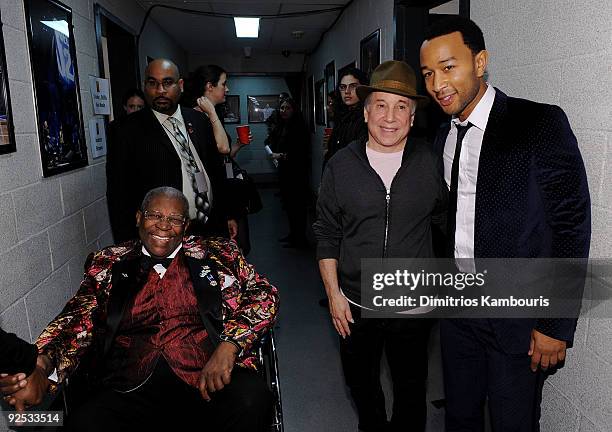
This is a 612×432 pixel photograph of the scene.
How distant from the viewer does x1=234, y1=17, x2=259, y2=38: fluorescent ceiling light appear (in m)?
6.01

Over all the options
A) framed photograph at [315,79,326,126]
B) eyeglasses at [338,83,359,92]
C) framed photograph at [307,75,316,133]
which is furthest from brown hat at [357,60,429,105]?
framed photograph at [307,75,316,133]

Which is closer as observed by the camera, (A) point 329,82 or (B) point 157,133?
(B) point 157,133

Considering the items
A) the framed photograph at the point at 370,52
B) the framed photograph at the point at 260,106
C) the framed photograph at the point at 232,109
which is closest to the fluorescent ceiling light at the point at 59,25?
the framed photograph at the point at 370,52

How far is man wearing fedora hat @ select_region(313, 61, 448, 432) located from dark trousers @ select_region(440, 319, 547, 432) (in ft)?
0.60

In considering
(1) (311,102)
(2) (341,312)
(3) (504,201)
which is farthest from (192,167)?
(1) (311,102)

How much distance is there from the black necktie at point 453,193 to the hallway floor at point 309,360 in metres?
1.04

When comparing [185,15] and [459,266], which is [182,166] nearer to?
[459,266]

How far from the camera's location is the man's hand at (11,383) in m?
1.31

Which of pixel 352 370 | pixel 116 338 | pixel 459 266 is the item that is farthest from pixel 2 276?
pixel 459 266

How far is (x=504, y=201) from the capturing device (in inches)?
53.9

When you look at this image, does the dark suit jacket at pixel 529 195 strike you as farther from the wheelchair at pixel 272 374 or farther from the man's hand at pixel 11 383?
the man's hand at pixel 11 383

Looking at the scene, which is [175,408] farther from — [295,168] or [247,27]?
[247,27]

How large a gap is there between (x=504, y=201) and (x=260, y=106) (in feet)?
30.7

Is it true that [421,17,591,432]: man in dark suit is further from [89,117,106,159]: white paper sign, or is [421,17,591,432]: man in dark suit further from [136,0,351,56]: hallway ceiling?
[136,0,351,56]: hallway ceiling
